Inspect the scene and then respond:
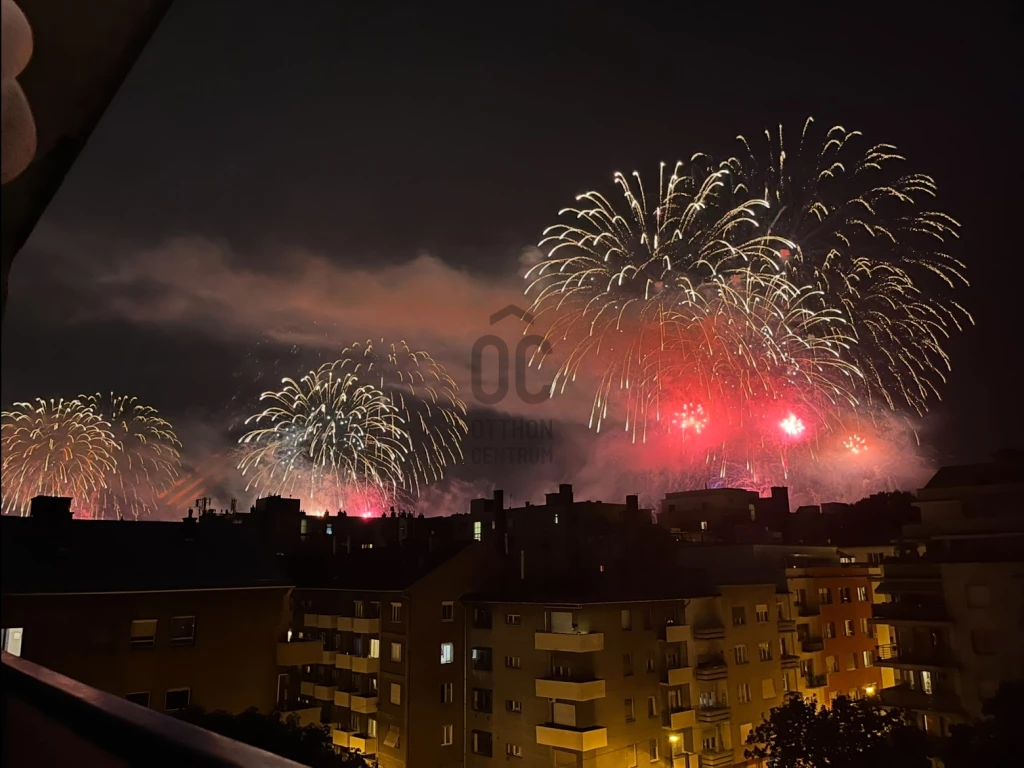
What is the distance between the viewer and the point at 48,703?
7.57 feet

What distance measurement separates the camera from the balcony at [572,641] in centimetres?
2927

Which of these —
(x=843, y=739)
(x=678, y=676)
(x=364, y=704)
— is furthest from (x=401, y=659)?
(x=843, y=739)

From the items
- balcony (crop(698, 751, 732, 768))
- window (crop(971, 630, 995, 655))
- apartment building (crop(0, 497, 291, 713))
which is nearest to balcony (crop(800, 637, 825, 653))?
balcony (crop(698, 751, 732, 768))

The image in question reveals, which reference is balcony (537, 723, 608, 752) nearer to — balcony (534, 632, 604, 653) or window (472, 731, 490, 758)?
balcony (534, 632, 604, 653)

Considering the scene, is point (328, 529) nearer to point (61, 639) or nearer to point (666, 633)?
point (666, 633)

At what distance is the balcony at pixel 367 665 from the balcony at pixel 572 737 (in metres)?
8.80

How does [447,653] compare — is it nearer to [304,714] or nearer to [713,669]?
[304,714]

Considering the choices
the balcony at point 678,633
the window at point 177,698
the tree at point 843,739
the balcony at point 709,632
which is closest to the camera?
the window at point 177,698

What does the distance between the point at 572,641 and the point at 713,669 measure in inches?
337

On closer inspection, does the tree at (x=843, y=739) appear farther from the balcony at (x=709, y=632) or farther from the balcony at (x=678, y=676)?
the balcony at (x=709, y=632)

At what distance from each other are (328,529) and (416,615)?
34.1 meters

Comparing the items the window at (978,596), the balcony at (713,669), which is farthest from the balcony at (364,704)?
the window at (978,596)

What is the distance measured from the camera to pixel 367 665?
3444 centimetres

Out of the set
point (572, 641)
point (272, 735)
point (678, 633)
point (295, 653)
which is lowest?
point (272, 735)
